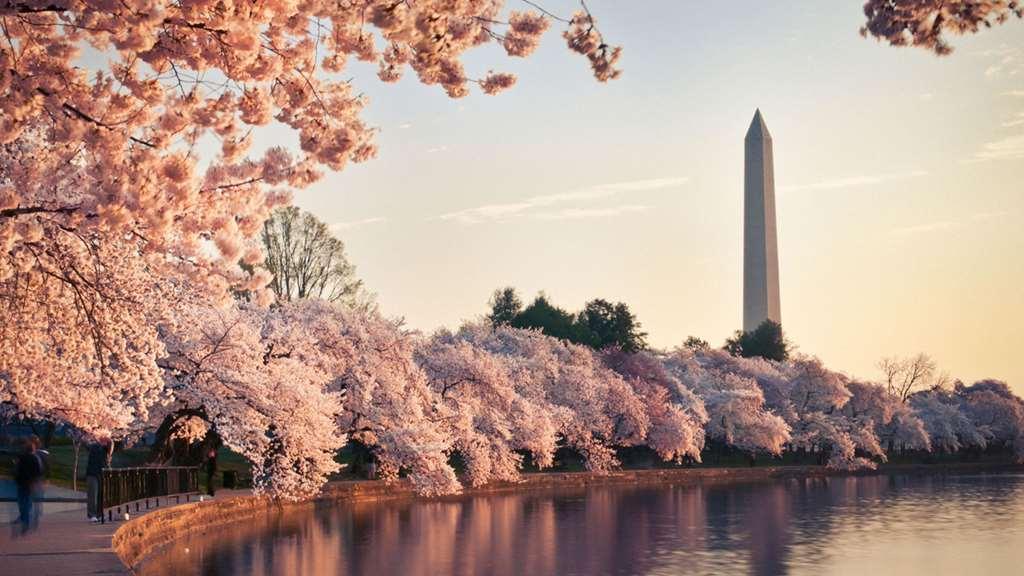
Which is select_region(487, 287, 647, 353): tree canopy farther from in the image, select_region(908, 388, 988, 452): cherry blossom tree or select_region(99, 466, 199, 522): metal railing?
select_region(99, 466, 199, 522): metal railing

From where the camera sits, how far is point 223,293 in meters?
18.4

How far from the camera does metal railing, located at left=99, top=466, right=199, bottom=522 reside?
982 inches

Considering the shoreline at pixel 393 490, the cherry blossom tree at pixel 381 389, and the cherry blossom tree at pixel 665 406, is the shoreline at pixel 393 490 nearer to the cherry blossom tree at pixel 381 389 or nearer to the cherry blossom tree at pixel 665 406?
the cherry blossom tree at pixel 665 406

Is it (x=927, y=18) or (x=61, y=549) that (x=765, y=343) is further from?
(x=927, y=18)

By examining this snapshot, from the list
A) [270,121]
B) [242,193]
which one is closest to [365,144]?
[270,121]

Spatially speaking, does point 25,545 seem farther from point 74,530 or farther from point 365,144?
point 365,144

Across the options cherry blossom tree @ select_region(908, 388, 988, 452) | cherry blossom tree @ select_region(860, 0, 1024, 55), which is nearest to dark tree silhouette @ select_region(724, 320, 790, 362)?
cherry blossom tree @ select_region(908, 388, 988, 452)

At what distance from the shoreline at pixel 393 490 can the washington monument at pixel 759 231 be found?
790 inches

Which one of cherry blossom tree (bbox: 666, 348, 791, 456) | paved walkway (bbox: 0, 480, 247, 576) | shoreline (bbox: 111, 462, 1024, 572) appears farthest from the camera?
→ cherry blossom tree (bbox: 666, 348, 791, 456)

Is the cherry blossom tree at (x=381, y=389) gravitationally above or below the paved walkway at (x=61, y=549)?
above

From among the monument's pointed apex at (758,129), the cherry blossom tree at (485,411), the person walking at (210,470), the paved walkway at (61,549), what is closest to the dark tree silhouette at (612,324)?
the monument's pointed apex at (758,129)

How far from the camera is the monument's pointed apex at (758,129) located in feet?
338

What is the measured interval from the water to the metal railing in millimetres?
1538

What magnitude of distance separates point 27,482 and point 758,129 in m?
88.7
